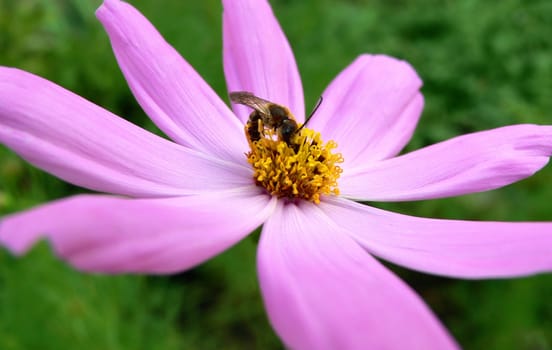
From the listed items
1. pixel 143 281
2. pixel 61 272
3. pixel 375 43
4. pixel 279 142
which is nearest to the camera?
pixel 279 142

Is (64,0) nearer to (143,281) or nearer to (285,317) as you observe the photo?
(143,281)

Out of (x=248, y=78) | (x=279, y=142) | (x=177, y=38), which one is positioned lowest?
(x=279, y=142)

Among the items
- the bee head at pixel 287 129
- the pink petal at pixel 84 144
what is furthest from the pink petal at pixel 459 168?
the pink petal at pixel 84 144

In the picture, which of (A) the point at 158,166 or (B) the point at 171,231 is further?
(A) the point at 158,166

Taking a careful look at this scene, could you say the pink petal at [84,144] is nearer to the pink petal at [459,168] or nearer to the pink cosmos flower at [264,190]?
the pink cosmos flower at [264,190]

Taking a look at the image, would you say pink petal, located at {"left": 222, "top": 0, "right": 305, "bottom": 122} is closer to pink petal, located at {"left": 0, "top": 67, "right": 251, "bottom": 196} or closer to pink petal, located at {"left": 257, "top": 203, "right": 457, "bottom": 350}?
pink petal, located at {"left": 0, "top": 67, "right": 251, "bottom": 196}

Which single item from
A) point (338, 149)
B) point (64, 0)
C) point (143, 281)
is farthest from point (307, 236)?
point (64, 0)
